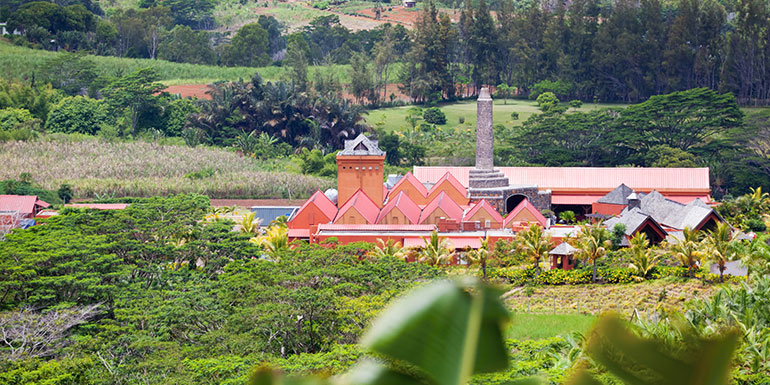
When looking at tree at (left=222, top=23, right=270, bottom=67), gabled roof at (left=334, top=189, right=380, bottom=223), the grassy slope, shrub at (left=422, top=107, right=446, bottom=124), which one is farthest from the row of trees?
gabled roof at (left=334, top=189, right=380, bottom=223)

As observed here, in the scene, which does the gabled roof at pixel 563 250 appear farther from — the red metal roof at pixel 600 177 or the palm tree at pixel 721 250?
the red metal roof at pixel 600 177

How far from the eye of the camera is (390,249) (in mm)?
22641

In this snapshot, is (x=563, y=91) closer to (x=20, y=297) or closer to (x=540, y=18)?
(x=540, y=18)

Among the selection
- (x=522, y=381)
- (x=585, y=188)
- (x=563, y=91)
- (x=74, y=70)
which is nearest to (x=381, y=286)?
(x=522, y=381)

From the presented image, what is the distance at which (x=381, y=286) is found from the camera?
16.6 m

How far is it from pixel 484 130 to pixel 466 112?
25977mm

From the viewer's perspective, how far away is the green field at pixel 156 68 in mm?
58469

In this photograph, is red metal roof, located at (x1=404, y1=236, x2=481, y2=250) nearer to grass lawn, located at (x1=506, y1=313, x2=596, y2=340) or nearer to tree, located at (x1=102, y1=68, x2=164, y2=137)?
grass lawn, located at (x1=506, y1=313, x2=596, y2=340)

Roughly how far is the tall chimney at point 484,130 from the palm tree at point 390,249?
29.9ft

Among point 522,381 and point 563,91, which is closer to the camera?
point 522,381

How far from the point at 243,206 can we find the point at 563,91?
28.3 m

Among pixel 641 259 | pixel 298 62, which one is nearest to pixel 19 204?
pixel 641 259

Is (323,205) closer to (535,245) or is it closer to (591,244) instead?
(535,245)

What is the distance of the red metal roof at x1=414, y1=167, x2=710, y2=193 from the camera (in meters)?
33.4
